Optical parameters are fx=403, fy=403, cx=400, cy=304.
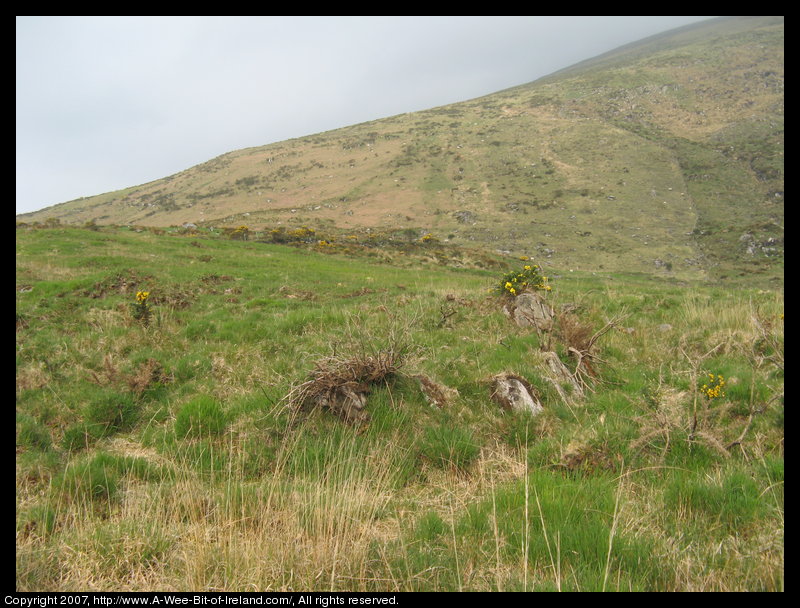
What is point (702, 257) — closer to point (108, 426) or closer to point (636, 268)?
point (636, 268)

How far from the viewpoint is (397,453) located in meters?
5.02

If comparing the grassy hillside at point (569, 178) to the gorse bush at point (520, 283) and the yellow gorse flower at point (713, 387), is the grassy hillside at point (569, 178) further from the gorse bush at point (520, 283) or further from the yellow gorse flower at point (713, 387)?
the yellow gorse flower at point (713, 387)

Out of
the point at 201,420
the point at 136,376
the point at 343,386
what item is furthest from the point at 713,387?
the point at 136,376

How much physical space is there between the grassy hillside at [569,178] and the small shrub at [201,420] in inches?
1624

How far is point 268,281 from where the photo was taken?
1870 centimetres

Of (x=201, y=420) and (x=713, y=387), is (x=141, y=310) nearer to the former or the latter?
(x=201, y=420)

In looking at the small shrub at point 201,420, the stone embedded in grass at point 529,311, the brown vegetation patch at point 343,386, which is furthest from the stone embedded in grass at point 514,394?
the small shrub at point 201,420

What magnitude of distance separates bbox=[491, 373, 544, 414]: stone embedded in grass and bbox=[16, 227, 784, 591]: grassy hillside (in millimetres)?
149

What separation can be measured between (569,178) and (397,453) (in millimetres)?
68821

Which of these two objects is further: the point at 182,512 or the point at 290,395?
the point at 290,395

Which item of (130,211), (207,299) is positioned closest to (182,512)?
(207,299)

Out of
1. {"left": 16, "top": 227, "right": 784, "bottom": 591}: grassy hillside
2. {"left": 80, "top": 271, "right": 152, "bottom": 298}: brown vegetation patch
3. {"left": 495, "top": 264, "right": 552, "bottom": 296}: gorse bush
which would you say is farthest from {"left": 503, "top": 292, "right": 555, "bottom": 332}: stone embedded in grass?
{"left": 80, "top": 271, "right": 152, "bottom": 298}: brown vegetation patch
